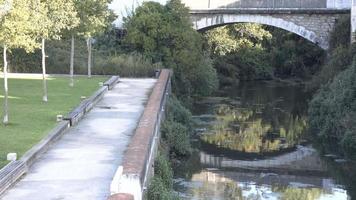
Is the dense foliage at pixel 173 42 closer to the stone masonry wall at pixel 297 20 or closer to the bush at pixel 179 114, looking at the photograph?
the stone masonry wall at pixel 297 20

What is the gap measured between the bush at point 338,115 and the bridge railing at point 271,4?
1129cm

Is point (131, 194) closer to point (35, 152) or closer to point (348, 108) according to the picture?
point (35, 152)

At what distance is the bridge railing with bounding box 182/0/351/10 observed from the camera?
136 ft

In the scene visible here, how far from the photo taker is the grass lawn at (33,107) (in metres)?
15.6

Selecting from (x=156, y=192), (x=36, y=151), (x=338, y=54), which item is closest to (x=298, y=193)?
(x=156, y=192)

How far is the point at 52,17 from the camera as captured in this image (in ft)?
76.8

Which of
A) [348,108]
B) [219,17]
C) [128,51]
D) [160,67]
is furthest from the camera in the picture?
[219,17]

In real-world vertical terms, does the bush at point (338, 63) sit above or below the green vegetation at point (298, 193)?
above

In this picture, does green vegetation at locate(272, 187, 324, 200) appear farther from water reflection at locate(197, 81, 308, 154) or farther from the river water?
water reflection at locate(197, 81, 308, 154)

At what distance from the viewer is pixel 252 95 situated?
153 ft

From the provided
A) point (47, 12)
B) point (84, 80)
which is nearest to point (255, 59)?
point (84, 80)

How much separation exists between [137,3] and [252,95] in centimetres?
1008

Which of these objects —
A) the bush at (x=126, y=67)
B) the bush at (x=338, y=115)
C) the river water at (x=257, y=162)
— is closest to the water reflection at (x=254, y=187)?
the river water at (x=257, y=162)

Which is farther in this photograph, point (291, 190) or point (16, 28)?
point (291, 190)
